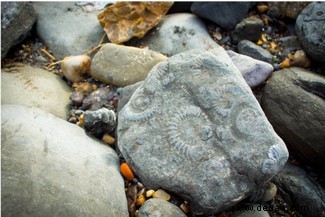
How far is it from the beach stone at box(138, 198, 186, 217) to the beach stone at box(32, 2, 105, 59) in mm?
2038

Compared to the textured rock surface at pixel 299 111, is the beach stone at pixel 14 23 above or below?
above

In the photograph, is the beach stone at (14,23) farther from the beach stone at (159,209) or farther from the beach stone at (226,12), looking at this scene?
the beach stone at (159,209)

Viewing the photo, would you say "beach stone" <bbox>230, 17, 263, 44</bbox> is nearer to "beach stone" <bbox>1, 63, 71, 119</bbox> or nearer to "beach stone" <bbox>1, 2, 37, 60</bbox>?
"beach stone" <bbox>1, 63, 71, 119</bbox>

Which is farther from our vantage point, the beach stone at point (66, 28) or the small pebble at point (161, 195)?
the beach stone at point (66, 28)

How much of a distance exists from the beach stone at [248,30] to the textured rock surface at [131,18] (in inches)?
30.2

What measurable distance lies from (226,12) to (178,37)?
563mm

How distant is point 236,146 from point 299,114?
30.5 inches

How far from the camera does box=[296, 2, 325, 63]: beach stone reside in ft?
9.76

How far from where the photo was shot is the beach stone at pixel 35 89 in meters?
2.98

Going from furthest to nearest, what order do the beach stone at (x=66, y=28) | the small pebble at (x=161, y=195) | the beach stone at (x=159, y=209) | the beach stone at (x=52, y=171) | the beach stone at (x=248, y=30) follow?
the beach stone at (x=66, y=28) → the beach stone at (x=248, y=30) → the small pebble at (x=161, y=195) → the beach stone at (x=159, y=209) → the beach stone at (x=52, y=171)

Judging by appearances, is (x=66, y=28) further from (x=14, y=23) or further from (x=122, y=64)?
(x=122, y=64)

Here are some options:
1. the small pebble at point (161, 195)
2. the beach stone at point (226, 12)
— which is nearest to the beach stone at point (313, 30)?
the beach stone at point (226, 12)

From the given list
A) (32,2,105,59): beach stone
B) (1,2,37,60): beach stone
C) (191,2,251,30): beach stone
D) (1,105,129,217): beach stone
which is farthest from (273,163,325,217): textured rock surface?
(1,2,37,60): beach stone

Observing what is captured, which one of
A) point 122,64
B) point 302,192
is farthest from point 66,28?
point 302,192
